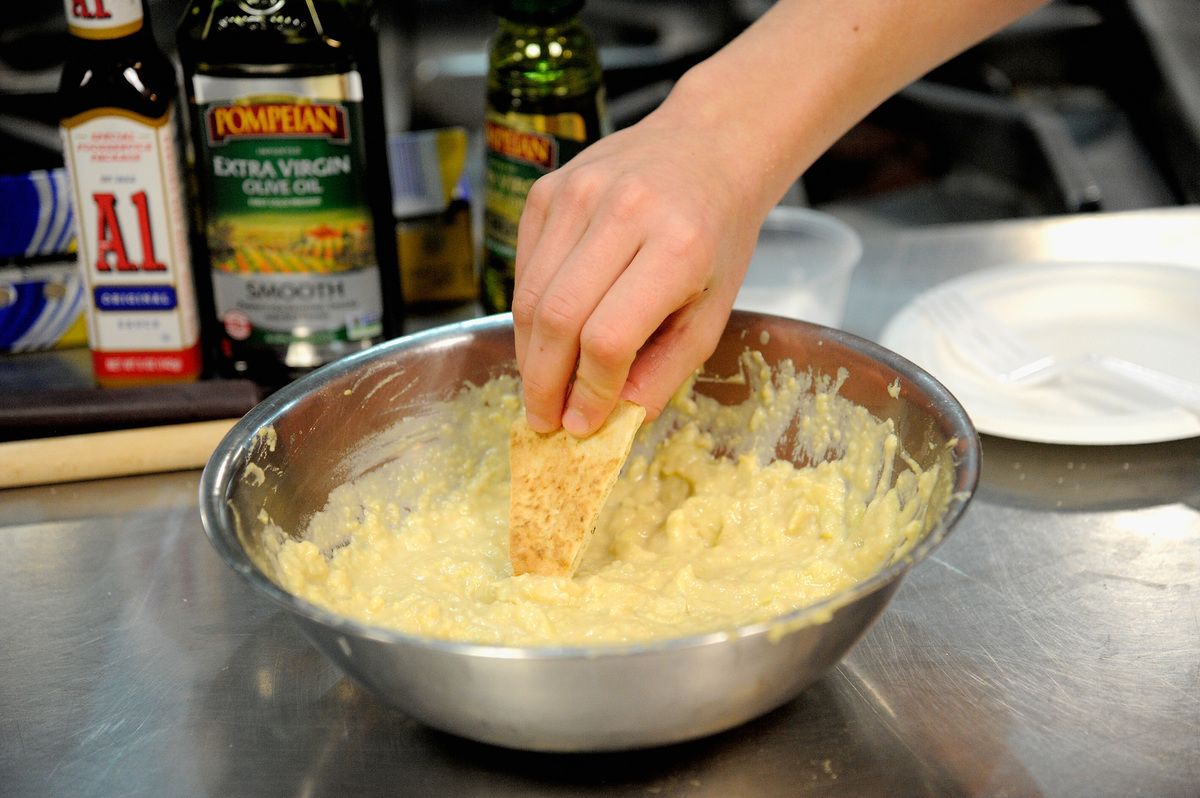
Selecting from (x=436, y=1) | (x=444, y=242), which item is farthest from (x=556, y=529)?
(x=436, y=1)

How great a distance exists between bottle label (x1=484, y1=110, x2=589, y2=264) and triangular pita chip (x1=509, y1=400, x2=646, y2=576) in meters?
0.38

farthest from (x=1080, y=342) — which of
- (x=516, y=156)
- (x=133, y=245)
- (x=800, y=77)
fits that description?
(x=133, y=245)

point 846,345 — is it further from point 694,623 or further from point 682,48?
point 682,48

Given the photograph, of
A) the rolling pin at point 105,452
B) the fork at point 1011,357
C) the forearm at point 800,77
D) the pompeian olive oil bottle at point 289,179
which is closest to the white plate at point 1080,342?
the fork at point 1011,357

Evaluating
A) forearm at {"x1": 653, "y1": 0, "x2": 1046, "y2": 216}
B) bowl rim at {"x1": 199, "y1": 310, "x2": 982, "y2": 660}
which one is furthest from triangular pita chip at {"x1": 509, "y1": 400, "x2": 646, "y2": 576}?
forearm at {"x1": 653, "y1": 0, "x2": 1046, "y2": 216}

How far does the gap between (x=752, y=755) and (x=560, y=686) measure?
8.3 inches

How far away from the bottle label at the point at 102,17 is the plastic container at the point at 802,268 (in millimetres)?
726

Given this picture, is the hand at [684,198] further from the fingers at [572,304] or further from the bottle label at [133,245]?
the bottle label at [133,245]

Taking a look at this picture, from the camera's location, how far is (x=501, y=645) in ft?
2.31

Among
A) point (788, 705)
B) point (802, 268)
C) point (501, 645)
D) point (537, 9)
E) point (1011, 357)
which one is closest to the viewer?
point (501, 645)

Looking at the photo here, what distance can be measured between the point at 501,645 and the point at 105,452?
24.3 inches

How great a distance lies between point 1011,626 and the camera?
2.95 ft

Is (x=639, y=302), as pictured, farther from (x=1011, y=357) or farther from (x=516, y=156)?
(x=1011, y=357)

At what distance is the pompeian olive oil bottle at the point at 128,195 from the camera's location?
1060 millimetres
